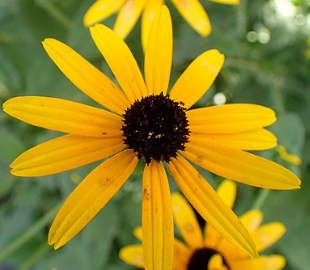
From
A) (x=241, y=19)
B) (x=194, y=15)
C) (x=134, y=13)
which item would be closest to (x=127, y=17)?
(x=134, y=13)

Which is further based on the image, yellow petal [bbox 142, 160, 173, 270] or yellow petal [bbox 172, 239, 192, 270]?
yellow petal [bbox 172, 239, 192, 270]

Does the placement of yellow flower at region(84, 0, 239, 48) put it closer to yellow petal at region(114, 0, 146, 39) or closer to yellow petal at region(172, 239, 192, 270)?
yellow petal at region(114, 0, 146, 39)

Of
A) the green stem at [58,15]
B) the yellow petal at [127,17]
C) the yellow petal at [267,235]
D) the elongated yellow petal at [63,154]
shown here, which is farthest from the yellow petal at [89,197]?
the green stem at [58,15]

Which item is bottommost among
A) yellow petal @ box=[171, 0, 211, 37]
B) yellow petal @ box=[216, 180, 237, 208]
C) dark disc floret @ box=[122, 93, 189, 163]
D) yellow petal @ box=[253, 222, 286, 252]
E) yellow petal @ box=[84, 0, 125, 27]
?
yellow petal @ box=[253, 222, 286, 252]

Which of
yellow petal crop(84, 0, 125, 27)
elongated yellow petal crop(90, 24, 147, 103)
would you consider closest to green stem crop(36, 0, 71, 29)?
yellow petal crop(84, 0, 125, 27)

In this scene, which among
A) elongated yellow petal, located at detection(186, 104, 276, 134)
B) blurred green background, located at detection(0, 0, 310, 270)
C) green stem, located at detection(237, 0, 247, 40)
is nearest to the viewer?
elongated yellow petal, located at detection(186, 104, 276, 134)

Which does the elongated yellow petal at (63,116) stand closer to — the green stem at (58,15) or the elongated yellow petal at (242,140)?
the elongated yellow petal at (242,140)

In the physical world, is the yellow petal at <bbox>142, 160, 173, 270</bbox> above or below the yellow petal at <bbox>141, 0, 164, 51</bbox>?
below
